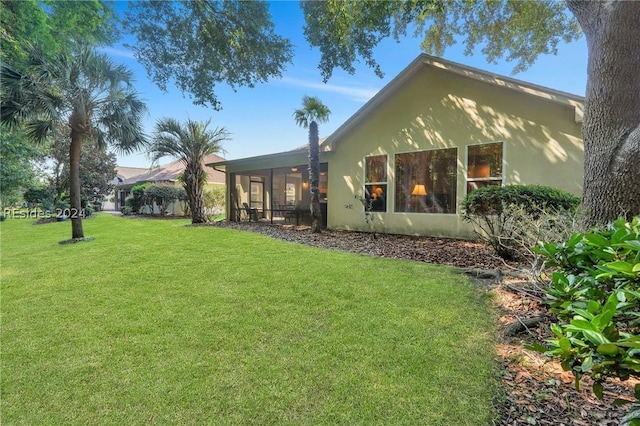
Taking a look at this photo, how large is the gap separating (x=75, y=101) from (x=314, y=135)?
23.8ft

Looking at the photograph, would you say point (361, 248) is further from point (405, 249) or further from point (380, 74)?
point (380, 74)

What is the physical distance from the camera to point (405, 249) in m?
7.30

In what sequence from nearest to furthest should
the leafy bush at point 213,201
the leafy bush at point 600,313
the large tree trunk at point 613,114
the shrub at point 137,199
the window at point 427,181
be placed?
1. the leafy bush at point 600,313
2. the large tree trunk at point 613,114
3. the window at point 427,181
4. the leafy bush at point 213,201
5. the shrub at point 137,199

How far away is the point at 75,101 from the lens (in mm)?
8961

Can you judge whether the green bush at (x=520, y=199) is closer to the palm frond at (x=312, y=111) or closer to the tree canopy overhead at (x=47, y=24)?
the palm frond at (x=312, y=111)

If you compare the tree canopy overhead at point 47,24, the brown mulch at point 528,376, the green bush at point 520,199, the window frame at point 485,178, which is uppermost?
the tree canopy overhead at point 47,24

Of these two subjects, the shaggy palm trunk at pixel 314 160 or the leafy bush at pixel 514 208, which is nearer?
the leafy bush at pixel 514 208

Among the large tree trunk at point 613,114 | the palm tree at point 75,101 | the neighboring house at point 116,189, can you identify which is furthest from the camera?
the neighboring house at point 116,189

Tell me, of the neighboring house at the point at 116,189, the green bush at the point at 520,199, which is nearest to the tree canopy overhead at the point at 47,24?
the green bush at the point at 520,199

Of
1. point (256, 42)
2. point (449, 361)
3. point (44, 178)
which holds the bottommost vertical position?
point (449, 361)

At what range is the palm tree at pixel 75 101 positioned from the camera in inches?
319

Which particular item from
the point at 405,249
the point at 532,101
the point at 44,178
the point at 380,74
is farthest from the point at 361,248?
the point at 44,178

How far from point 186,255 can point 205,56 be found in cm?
486

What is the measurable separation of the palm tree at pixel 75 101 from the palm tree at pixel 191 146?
8.19 ft
